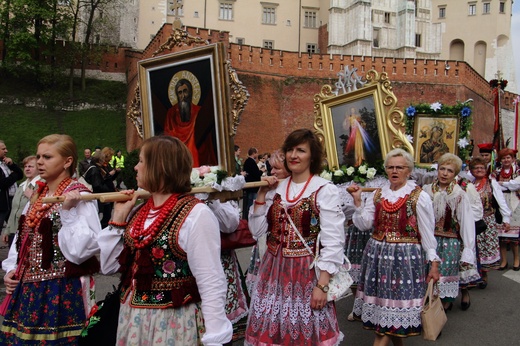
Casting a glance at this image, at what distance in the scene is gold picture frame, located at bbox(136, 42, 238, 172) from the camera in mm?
4227

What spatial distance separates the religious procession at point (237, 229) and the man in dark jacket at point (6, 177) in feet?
0.10

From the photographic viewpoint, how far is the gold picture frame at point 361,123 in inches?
244

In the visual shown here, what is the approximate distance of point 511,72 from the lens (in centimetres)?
5834

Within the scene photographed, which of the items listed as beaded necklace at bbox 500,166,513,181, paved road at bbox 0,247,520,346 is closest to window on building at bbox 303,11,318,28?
beaded necklace at bbox 500,166,513,181

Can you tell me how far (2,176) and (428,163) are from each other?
22.7ft

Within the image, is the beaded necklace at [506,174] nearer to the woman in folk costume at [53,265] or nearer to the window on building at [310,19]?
the woman in folk costume at [53,265]

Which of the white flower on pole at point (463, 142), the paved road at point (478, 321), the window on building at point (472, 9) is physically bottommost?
the paved road at point (478, 321)

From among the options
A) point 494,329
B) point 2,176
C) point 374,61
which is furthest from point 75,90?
point 494,329

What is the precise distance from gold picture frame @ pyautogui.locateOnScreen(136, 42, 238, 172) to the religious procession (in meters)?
0.01

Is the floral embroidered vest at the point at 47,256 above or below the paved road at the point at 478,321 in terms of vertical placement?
above

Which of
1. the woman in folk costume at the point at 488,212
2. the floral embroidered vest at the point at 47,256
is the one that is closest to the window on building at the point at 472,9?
the woman in folk costume at the point at 488,212

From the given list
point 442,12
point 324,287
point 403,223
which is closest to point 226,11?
point 442,12

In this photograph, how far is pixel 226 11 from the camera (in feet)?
172

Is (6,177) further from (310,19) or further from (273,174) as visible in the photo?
(310,19)
